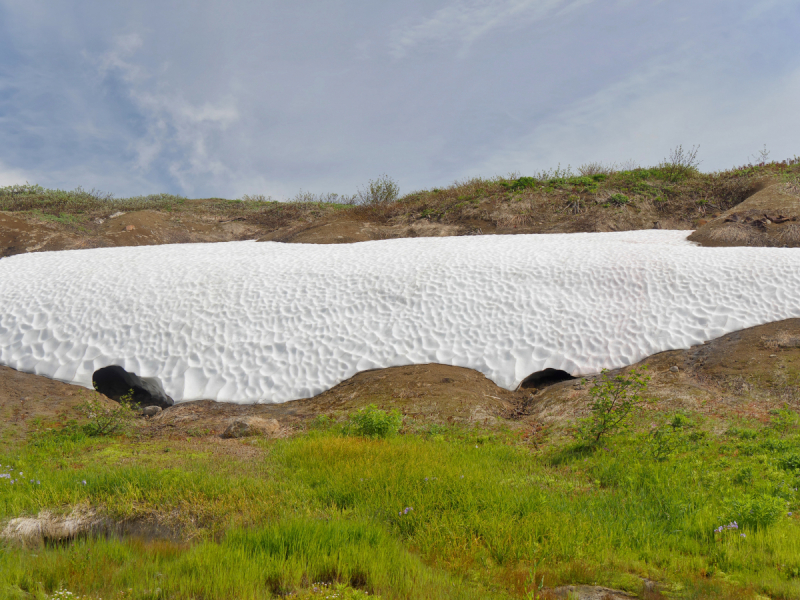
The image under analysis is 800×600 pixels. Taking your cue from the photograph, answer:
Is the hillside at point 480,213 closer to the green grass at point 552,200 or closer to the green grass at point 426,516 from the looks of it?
the green grass at point 552,200

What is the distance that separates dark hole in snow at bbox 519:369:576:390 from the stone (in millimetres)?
5650

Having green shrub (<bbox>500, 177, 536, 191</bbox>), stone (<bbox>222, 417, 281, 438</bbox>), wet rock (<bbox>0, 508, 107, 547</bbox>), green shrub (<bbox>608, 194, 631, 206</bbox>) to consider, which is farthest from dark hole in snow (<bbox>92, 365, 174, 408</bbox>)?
green shrub (<bbox>608, 194, 631, 206</bbox>)

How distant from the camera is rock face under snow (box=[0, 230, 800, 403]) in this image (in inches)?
470

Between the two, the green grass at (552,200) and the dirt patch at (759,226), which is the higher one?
the green grass at (552,200)

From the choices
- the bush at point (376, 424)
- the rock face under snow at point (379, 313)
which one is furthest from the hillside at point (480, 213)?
the bush at point (376, 424)

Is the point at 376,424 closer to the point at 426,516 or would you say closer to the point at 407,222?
the point at 426,516

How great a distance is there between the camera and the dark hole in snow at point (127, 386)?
12109mm

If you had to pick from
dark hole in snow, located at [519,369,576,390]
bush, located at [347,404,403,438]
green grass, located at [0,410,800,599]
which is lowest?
green grass, located at [0,410,800,599]

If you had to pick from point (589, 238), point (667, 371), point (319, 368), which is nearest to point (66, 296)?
point (319, 368)

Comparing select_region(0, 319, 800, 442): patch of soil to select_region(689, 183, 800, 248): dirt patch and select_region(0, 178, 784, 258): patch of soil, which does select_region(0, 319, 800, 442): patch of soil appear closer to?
select_region(689, 183, 800, 248): dirt patch

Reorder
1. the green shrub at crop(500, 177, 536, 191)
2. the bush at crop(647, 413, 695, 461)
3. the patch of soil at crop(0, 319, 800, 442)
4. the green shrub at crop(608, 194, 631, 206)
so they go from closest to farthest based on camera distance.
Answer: the bush at crop(647, 413, 695, 461) → the patch of soil at crop(0, 319, 800, 442) → the green shrub at crop(608, 194, 631, 206) → the green shrub at crop(500, 177, 536, 191)

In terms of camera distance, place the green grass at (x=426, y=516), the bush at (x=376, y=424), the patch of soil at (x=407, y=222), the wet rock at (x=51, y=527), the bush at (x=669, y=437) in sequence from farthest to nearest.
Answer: the patch of soil at (x=407, y=222) < the bush at (x=376, y=424) < the bush at (x=669, y=437) < the wet rock at (x=51, y=527) < the green grass at (x=426, y=516)

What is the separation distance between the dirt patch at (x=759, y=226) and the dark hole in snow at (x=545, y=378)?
1075 cm

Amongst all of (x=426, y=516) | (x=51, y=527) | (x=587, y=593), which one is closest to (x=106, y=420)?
(x=51, y=527)
